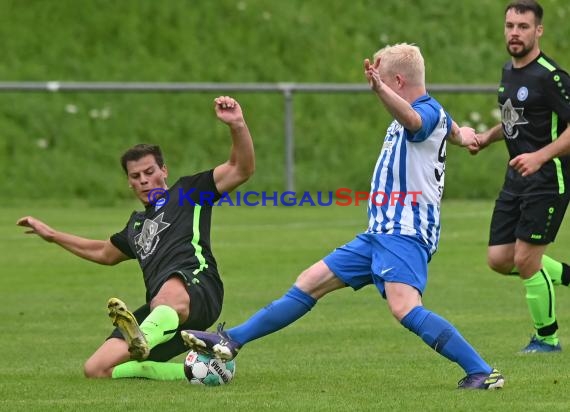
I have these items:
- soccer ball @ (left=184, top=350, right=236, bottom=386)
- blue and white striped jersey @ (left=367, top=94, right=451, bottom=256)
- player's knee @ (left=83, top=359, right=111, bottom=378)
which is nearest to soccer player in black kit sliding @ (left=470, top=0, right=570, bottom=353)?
blue and white striped jersey @ (left=367, top=94, right=451, bottom=256)

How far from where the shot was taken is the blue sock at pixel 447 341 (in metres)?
7.44

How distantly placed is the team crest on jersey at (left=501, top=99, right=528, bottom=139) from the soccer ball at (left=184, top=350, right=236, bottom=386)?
272 cm

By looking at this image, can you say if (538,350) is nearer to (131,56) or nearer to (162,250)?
(162,250)

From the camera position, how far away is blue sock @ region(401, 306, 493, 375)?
24.4ft

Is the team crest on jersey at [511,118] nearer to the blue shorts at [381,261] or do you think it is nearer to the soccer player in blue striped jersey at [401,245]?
the soccer player in blue striped jersey at [401,245]

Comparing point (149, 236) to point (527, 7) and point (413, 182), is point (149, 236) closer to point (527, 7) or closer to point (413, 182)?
point (413, 182)

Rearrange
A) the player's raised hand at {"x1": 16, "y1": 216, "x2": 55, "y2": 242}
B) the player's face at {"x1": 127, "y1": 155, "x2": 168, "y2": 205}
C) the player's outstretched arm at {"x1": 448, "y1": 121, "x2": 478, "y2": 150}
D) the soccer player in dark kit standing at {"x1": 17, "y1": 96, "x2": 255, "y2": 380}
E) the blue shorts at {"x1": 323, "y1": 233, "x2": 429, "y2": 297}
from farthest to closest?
the player's raised hand at {"x1": 16, "y1": 216, "x2": 55, "y2": 242}
the player's face at {"x1": 127, "y1": 155, "x2": 168, "y2": 205}
the soccer player in dark kit standing at {"x1": 17, "y1": 96, "x2": 255, "y2": 380}
the player's outstretched arm at {"x1": 448, "y1": 121, "x2": 478, "y2": 150}
the blue shorts at {"x1": 323, "y1": 233, "x2": 429, "y2": 297}

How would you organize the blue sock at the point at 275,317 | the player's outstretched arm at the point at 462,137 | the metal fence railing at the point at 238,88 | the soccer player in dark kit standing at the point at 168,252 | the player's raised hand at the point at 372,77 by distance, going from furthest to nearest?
the metal fence railing at the point at 238,88
the soccer player in dark kit standing at the point at 168,252
the player's outstretched arm at the point at 462,137
the blue sock at the point at 275,317
the player's raised hand at the point at 372,77

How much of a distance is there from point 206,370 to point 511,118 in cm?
288

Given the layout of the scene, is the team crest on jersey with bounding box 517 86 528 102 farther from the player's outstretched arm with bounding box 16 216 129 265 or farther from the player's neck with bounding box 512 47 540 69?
the player's outstretched arm with bounding box 16 216 129 265

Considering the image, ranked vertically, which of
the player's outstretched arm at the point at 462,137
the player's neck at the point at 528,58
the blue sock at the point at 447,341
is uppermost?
the player's neck at the point at 528,58

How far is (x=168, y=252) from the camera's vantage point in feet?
28.6

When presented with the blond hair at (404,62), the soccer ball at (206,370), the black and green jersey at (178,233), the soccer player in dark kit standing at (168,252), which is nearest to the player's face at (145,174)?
the soccer player in dark kit standing at (168,252)

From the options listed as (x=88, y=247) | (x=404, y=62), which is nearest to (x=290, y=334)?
(x=88, y=247)
